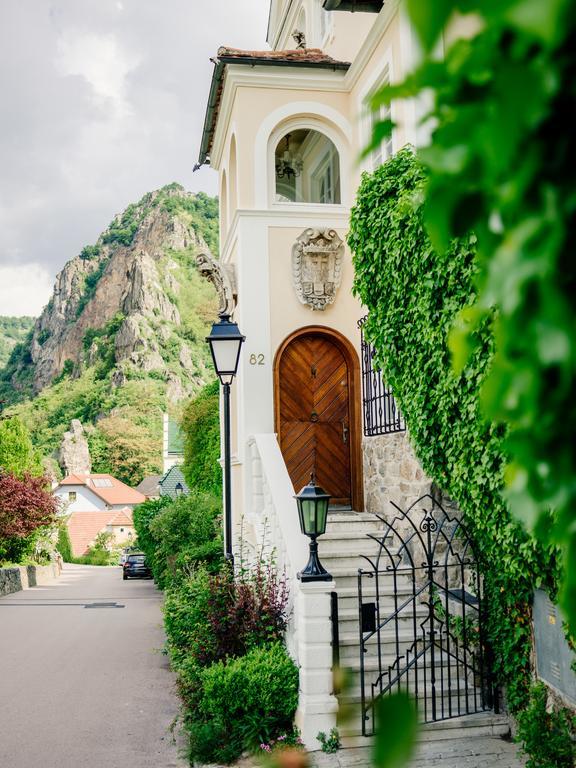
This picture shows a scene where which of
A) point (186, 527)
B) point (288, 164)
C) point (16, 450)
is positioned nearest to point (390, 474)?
point (288, 164)

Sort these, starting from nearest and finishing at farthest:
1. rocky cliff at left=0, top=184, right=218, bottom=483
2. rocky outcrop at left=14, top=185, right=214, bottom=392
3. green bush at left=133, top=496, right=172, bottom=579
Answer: green bush at left=133, top=496, right=172, bottom=579 → rocky cliff at left=0, top=184, right=218, bottom=483 → rocky outcrop at left=14, top=185, right=214, bottom=392

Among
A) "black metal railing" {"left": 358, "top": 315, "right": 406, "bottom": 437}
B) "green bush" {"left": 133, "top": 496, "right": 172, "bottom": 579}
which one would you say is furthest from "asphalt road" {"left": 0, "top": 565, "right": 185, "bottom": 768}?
"green bush" {"left": 133, "top": 496, "right": 172, "bottom": 579}

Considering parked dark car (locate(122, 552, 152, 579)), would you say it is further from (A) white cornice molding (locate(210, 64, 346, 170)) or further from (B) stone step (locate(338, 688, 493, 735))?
(B) stone step (locate(338, 688, 493, 735))

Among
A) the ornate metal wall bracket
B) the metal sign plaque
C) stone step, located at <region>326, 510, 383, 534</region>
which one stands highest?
the ornate metal wall bracket

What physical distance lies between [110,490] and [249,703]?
209 feet

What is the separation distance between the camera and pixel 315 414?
11.1 meters

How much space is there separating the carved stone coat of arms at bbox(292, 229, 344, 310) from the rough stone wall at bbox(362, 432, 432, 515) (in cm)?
219

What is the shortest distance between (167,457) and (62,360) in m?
44.8

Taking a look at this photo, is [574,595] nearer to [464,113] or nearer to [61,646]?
[464,113]

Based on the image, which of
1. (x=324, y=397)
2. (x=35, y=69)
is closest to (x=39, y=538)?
(x=324, y=397)

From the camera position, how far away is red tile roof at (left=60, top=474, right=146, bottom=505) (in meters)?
66.0

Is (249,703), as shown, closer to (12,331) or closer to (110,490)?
(110,490)

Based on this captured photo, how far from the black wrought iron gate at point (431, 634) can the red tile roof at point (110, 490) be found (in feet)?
192

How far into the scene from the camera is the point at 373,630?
6559 mm
